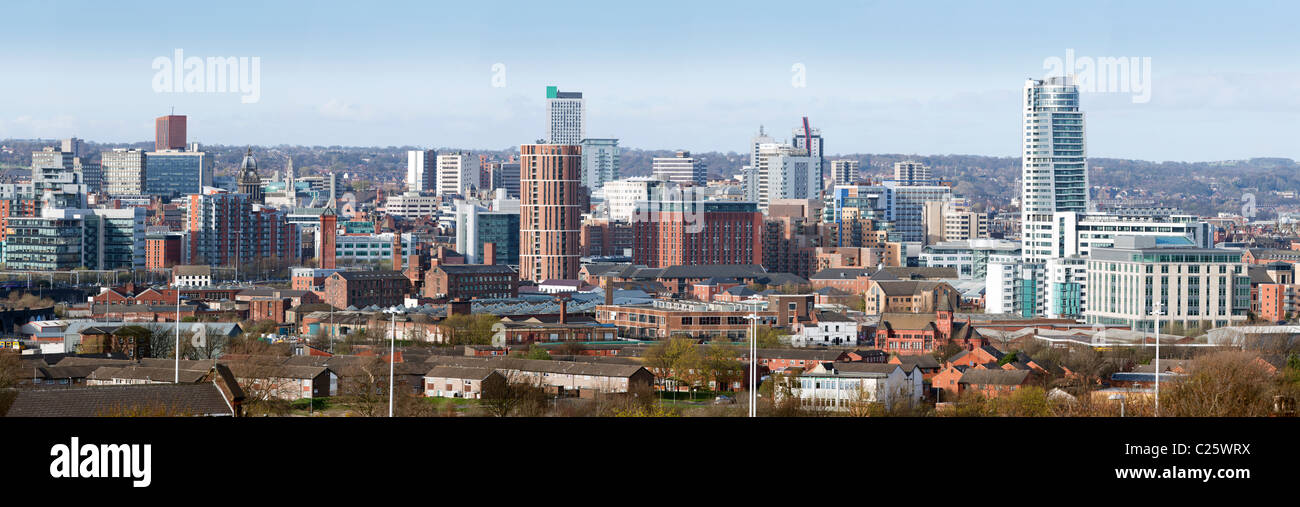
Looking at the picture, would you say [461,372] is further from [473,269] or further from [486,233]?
[486,233]

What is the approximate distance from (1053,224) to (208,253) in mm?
12994

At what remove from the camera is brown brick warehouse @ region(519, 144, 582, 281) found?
1041 inches

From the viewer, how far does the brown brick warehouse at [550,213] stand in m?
26.5

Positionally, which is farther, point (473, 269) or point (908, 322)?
point (473, 269)

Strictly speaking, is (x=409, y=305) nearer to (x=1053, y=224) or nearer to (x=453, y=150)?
(x=1053, y=224)

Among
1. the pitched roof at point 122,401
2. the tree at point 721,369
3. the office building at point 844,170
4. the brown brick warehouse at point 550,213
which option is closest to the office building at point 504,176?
the office building at point 844,170

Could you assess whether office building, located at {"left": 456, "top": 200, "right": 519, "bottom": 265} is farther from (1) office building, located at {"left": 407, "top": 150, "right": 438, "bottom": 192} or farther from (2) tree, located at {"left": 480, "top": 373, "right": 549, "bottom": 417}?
(2) tree, located at {"left": 480, "top": 373, "right": 549, "bottom": 417}

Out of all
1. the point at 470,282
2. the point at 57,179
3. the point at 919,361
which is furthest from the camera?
the point at 57,179

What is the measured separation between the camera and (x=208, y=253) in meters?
26.2

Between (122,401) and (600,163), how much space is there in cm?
3620

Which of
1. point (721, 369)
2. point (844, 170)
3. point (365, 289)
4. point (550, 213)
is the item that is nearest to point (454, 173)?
point (844, 170)

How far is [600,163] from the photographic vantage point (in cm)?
4216

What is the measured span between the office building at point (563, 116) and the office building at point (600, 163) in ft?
38.9
